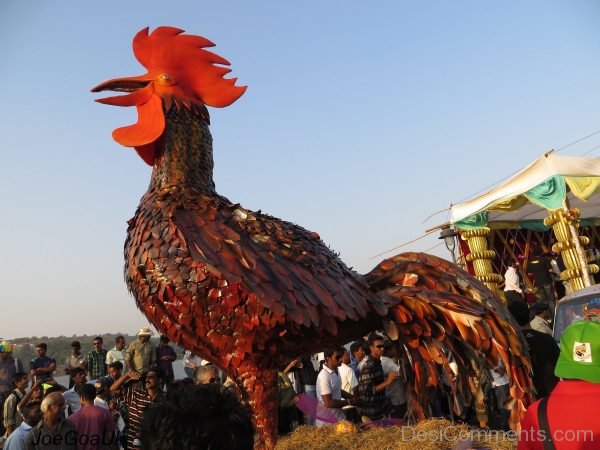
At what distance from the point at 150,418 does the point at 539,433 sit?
130cm

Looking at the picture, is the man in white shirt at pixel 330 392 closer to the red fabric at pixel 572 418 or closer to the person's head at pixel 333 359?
the person's head at pixel 333 359

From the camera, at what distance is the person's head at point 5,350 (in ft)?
26.1

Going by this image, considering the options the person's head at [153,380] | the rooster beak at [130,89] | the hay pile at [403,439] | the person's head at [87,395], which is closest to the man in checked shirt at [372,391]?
the person's head at [153,380]

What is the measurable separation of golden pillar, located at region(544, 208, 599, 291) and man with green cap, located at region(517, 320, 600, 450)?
24.9 feet

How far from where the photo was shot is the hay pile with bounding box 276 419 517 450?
267cm

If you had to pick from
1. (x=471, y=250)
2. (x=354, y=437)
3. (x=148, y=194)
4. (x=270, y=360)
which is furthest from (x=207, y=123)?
(x=471, y=250)

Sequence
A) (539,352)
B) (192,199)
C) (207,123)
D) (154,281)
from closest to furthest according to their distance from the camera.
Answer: (154,281)
(192,199)
(207,123)
(539,352)

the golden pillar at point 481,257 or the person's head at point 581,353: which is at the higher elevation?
the golden pillar at point 481,257

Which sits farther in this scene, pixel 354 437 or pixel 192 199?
pixel 354 437

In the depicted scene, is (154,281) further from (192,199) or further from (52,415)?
(52,415)

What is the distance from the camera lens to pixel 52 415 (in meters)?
4.01

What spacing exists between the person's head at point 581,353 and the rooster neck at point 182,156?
1997 millimetres

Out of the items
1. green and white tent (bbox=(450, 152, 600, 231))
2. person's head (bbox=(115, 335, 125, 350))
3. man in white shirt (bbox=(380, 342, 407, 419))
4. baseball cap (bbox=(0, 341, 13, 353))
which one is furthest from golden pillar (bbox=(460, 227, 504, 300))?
baseball cap (bbox=(0, 341, 13, 353))

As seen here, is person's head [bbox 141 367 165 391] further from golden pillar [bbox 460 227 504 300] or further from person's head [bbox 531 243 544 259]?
person's head [bbox 531 243 544 259]
